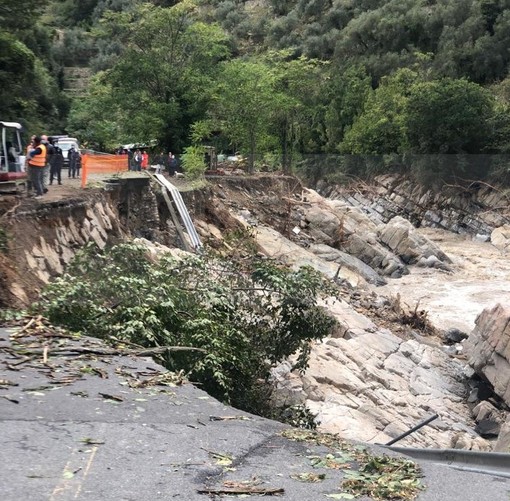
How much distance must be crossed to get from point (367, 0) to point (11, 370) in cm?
7056

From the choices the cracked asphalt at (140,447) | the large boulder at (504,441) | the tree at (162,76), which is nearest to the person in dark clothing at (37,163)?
the cracked asphalt at (140,447)

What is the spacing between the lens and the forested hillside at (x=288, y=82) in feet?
106

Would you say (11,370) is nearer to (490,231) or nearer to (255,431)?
(255,431)

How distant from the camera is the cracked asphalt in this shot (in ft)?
17.7

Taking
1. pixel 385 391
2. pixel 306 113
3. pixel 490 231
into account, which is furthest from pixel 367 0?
pixel 385 391

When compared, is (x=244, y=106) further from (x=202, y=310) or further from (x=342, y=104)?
(x=202, y=310)

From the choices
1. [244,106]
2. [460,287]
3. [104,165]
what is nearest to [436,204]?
[244,106]

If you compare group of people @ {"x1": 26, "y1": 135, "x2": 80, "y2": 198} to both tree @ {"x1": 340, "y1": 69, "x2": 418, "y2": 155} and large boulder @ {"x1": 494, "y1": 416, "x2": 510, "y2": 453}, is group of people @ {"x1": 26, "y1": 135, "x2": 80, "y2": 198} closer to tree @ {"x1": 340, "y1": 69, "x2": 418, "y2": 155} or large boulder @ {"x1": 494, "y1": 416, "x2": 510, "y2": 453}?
large boulder @ {"x1": 494, "y1": 416, "x2": 510, "y2": 453}

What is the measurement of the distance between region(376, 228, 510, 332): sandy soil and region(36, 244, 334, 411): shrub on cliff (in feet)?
40.6

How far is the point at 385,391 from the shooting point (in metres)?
16.3

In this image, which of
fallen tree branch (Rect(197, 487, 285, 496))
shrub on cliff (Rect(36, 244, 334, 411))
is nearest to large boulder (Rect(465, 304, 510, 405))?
shrub on cliff (Rect(36, 244, 334, 411))

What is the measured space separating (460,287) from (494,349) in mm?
11962

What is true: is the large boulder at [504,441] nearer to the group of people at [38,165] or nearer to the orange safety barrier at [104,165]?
the group of people at [38,165]

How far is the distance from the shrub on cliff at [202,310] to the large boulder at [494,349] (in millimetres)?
6739
